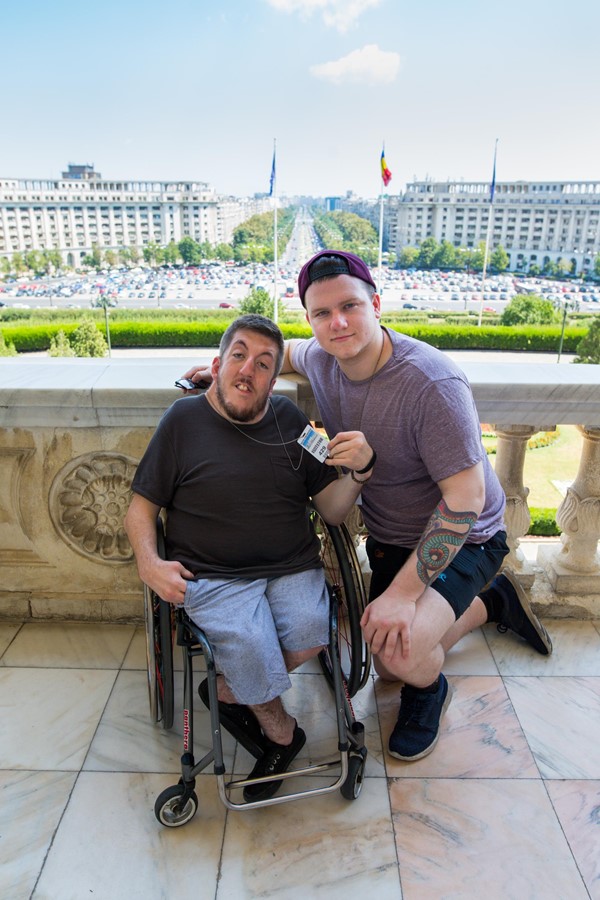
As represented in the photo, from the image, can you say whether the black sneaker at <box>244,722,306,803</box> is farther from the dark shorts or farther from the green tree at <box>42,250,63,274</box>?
the green tree at <box>42,250,63,274</box>

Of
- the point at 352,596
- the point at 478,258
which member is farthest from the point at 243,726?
the point at 478,258

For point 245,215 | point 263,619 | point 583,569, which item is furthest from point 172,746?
point 245,215

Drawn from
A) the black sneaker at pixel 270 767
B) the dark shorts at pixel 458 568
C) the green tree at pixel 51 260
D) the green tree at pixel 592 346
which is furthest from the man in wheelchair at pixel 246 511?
the green tree at pixel 51 260

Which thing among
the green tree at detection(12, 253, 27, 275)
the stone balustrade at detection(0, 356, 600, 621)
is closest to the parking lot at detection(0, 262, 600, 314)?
the green tree at detection(12, 253, 27, 275)

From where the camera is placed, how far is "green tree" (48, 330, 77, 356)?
29.5 meters

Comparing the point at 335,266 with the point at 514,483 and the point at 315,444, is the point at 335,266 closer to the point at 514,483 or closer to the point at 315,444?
the point at 315,444

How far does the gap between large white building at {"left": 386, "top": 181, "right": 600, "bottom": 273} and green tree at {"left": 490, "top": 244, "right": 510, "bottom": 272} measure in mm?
5954

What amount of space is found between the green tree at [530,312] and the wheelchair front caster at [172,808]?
47447 millimetres

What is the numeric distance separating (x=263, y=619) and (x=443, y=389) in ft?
2.54

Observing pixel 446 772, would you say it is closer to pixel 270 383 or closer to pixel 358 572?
pixel 358 572

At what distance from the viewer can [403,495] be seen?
197cm

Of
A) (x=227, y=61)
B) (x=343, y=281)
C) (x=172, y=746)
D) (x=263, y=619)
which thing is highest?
(x=227, y=61)

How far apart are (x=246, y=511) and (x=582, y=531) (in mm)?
1398

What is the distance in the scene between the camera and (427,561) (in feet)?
5.95
